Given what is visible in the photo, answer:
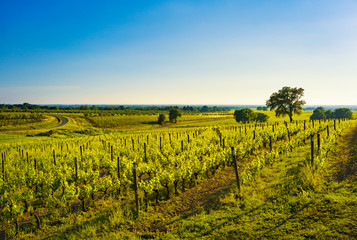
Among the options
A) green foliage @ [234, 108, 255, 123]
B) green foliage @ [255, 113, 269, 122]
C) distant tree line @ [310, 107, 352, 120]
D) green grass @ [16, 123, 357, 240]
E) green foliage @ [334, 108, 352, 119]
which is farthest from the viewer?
green foliage @ [334, 108, 352, 119]

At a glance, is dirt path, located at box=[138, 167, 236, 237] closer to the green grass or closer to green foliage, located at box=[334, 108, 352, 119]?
the green grass

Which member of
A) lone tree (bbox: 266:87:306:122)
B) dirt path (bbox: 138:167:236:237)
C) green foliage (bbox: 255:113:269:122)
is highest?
lone tree (bbox: 266:87:306:122)

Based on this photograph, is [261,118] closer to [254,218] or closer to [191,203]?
[191,203]

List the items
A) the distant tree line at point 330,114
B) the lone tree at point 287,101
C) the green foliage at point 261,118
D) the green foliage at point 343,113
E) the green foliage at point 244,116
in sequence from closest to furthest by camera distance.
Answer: the lone tree at point 287,101
the green foliage at point 244,116
the green foliage at point 261,118
the distant tree line at point 330,114
the green foliage at point 343,113

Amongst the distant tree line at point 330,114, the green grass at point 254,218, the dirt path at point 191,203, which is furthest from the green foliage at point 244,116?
the green grass at point 254,218

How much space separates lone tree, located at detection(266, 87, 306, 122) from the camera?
1817 inches

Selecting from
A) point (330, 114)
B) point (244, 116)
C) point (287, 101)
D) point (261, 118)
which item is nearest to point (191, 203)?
point (287, 101)

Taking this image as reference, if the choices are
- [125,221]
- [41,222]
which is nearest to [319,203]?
[125,221]

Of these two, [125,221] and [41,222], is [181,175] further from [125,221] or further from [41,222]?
[41,222]

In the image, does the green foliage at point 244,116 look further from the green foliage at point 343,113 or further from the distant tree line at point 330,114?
the green foliage at point 343,113

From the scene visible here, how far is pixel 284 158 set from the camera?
43.4 feet

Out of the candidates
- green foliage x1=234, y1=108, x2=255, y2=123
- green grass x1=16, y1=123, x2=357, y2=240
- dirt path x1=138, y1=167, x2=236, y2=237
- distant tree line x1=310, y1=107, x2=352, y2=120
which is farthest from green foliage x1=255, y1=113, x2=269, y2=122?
green grass x1=16, y1=123, x2=357, y2=240

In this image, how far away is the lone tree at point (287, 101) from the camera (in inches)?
1817

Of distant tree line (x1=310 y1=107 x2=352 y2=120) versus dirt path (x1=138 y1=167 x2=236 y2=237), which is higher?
distant tree line (x1=310 y1=107 x2=352 y2=120)
